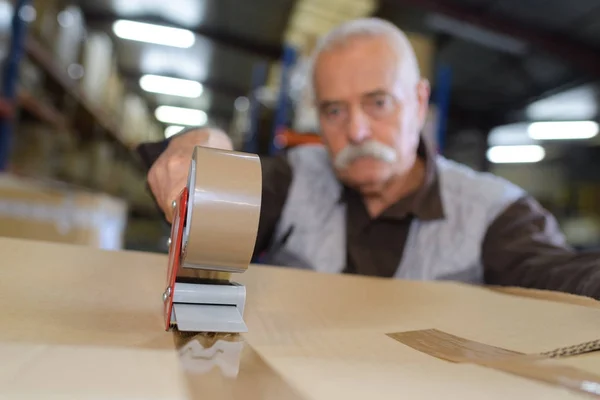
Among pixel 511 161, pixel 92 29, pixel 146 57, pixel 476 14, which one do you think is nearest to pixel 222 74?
pixel 146 57

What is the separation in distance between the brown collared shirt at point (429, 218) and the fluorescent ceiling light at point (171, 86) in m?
8.52

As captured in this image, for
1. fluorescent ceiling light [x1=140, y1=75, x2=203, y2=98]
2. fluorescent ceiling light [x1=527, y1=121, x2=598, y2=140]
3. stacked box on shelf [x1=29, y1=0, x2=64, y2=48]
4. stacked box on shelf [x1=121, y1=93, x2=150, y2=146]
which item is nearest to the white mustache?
stacked box on shelf [x1=29, y1=0, x2=64, y2=48]

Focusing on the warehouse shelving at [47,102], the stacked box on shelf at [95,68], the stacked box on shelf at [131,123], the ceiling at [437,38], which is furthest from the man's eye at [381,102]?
the stacked box on shelf at [131,123]

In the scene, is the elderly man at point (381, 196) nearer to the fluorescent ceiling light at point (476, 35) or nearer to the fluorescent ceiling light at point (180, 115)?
the fluorescent ceiling light at point (476, 35)

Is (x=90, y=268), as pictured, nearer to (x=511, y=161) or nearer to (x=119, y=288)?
(x=119, y=288)

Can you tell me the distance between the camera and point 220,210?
0.44m

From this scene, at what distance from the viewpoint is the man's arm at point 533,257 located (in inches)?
33.1

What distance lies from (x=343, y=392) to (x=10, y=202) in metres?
1.90

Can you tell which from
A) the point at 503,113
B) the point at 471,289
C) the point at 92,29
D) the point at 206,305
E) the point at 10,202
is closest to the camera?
the point at 206,305

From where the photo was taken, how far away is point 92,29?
7.19 m

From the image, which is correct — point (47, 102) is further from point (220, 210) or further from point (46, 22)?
point (220, 210)

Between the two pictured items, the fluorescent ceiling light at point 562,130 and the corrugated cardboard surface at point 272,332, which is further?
the fluorescent ceiling light at point 562,130

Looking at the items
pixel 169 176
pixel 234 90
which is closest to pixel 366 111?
pixel 169 176

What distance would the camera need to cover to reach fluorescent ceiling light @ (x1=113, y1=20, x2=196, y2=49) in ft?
23.5
